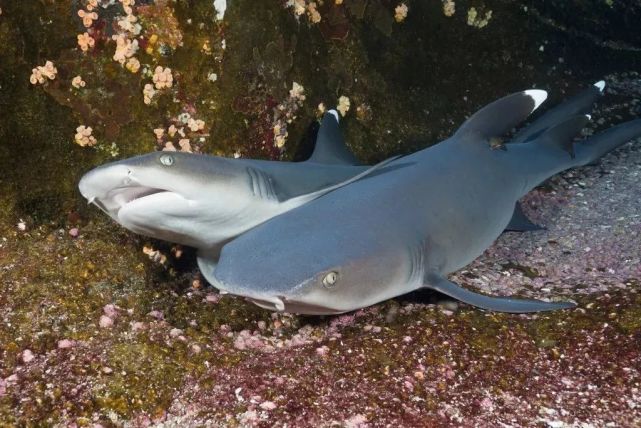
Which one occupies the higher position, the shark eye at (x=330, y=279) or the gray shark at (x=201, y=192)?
the gray shark at (x=201, y=192)

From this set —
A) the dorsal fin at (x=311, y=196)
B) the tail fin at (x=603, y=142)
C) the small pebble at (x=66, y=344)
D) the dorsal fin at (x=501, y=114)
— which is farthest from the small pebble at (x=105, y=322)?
the tail fin at (x=603, y=142)

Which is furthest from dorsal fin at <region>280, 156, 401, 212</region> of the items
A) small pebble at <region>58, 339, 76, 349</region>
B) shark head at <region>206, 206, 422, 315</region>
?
small pebble at <region>58, 339, 76, 349</region>

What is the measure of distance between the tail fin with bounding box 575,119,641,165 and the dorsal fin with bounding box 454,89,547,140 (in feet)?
3.81

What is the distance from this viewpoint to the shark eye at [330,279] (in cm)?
214

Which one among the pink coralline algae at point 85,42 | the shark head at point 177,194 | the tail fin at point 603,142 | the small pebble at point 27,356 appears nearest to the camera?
the small pebble at point 27,356

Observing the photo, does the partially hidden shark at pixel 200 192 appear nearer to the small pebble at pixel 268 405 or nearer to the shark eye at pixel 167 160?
the shark eye at pixel 167 160

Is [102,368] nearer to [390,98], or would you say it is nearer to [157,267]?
[157,267]

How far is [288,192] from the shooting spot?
295cm

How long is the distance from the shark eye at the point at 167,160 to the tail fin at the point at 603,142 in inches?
126

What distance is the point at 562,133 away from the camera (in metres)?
4.04

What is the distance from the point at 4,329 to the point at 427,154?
2.26 metres

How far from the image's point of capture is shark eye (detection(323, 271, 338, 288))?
7.04ft

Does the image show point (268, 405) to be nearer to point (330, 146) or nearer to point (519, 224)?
point (330, 146)

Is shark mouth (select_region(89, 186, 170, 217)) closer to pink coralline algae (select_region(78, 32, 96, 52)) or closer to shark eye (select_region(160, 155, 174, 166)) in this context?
shark eye (select_region(160, 155, 174, 166))
